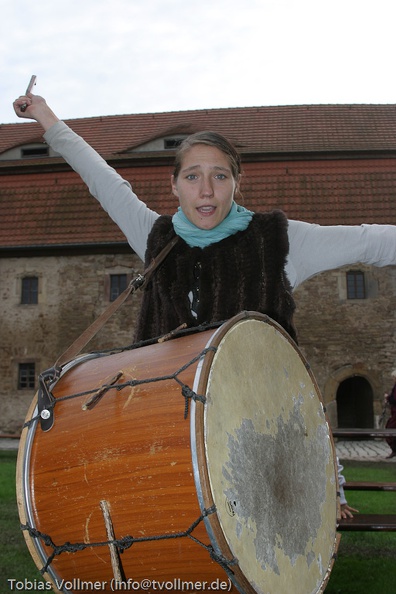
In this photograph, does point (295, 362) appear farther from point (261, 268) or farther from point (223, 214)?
point (223, 214)

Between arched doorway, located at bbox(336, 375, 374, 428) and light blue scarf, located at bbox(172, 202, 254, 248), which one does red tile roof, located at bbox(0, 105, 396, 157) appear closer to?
arched doorway, located at bbox(336, 375, 374, 428)

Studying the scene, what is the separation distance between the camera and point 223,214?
2.40 metres

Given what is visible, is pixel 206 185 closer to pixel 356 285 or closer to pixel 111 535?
pixel 111 535

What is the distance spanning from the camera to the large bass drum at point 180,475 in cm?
172

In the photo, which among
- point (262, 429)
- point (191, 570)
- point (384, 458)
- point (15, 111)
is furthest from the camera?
point (384, 458)

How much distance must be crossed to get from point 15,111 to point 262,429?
1651 millimetres

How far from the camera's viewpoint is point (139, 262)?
17500 millimetres

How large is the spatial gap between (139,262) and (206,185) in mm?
15222

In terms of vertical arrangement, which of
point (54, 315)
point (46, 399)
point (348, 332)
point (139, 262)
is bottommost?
point (46, 399)

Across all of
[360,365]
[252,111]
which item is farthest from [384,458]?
[252,111]

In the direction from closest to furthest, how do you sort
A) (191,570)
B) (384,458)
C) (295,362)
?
(191,570) → (295,362) → (384,458)

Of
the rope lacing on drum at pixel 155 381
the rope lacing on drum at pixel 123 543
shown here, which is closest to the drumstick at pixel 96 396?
the rope lacing on drum at pixel 155 381

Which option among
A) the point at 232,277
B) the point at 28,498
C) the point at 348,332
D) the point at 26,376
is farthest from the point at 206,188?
the point at 26,376

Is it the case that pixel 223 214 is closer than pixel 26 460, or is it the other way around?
pixel 26 460
